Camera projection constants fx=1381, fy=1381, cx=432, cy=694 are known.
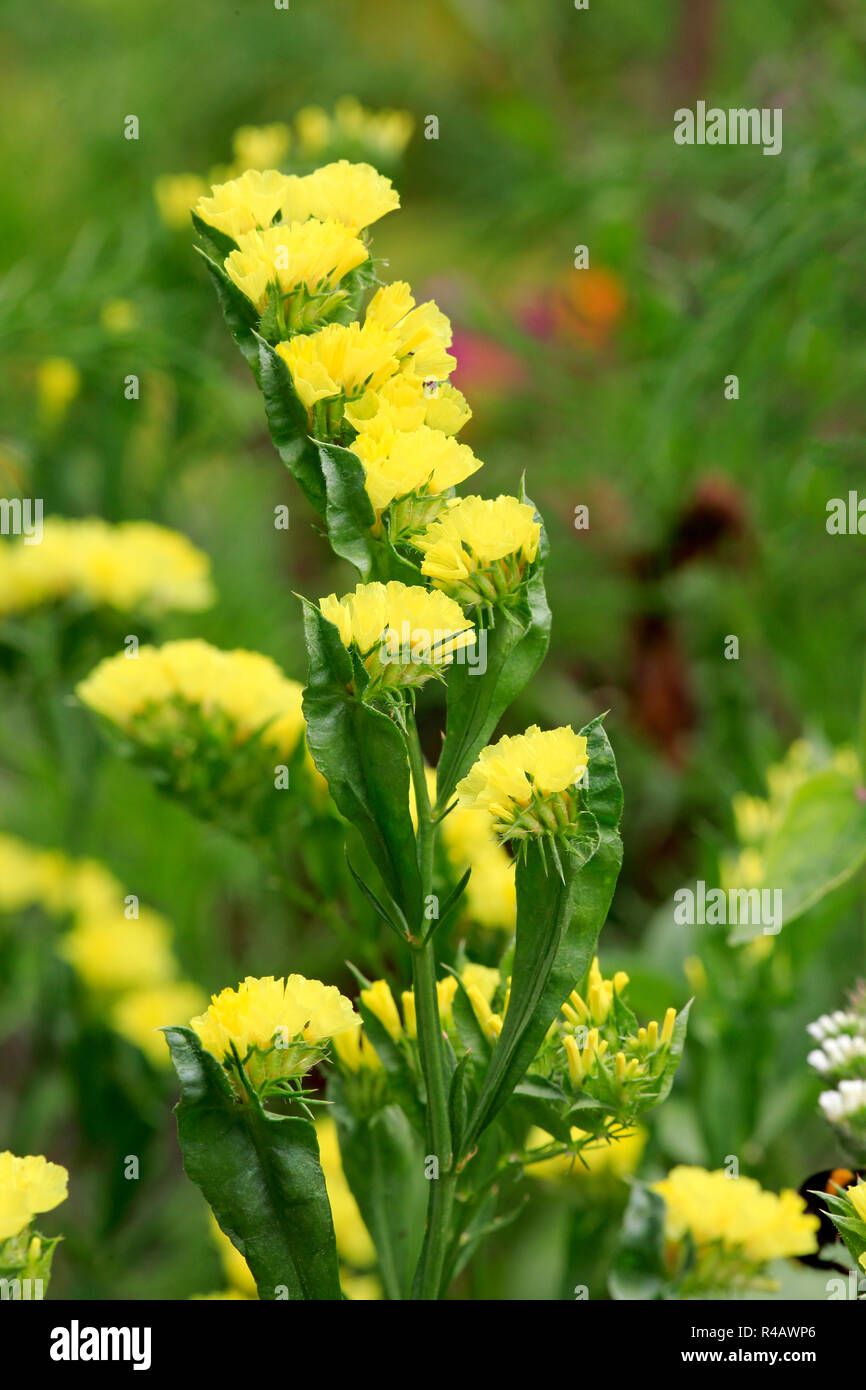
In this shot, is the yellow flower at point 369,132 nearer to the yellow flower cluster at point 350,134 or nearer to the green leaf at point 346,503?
the yellow flower cluster at point 350,134

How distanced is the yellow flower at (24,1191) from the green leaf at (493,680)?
0.10 m

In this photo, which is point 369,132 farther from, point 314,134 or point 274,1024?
point 274,1024

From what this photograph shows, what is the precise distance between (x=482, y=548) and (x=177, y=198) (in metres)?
0.44

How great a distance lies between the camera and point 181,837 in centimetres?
78

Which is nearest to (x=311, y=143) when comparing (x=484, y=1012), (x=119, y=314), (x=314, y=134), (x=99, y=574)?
(x=314, y=134)

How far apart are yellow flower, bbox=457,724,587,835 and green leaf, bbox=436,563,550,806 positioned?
0.01m

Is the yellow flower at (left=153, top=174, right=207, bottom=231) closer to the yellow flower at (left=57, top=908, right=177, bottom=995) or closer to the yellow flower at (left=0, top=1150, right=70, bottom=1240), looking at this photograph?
the yellow flower at (left=57, top=908, right=177, bottom=995)

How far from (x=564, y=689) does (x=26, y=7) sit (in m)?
1.09

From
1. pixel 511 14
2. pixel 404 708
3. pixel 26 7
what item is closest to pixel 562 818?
pixel 404 708

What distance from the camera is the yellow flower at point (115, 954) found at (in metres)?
0.57

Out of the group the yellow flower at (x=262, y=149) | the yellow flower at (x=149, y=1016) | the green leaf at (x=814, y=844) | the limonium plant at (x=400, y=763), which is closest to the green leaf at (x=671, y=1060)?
the limonium plant at (x=400, y=763)

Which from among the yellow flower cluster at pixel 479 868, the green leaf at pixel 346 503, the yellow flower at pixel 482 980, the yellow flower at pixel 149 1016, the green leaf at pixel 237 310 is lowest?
the yellow flower at pixel 482 980

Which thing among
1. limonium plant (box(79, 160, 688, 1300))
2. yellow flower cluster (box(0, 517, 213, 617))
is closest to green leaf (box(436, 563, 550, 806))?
limonium plant (box(79, 160, 688, 1300))
